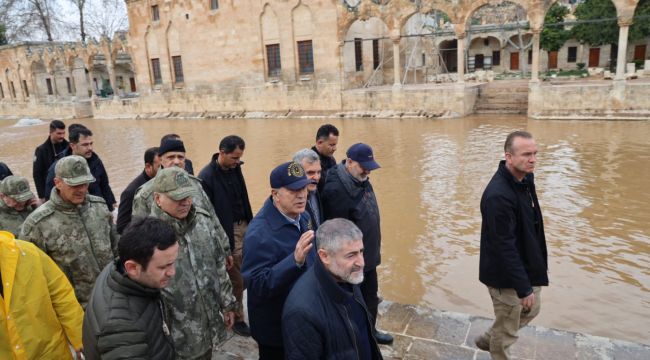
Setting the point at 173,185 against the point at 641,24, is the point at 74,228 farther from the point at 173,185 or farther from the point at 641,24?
the point at 641,24

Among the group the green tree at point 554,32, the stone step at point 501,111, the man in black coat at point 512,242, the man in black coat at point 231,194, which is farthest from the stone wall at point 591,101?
the green tree at point 554,32

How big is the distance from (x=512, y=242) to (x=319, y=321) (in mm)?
1606

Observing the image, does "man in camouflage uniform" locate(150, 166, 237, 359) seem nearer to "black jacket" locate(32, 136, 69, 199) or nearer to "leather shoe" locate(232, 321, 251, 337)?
"leather shoe" locate(232, 321, 251, 337)

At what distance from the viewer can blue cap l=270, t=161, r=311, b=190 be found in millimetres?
2500

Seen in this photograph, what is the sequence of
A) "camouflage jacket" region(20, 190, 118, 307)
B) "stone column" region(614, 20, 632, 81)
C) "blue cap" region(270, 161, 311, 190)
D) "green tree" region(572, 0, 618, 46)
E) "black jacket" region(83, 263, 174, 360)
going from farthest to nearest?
"green tree" region(572, 0, 618, 46) → "stone column" region(614, 20, 632, 81) → "camouflage jacket" region(20, 190, 118, 307) → "blue cap" region(270, 161, 311, 190) → "black jacket" region(83, 263, 174, 360)

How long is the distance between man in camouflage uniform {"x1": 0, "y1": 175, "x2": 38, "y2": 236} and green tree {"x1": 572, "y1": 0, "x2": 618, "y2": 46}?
29.6m

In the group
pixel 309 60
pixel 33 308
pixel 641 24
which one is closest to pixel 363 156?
pixel 33 308

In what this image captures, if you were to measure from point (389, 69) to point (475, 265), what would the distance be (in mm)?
20722

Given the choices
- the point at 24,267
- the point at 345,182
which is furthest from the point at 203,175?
the point at 24,267

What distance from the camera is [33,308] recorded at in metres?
2.13

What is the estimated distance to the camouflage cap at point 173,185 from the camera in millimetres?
2504

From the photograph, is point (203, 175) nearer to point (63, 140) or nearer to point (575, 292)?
point (63, 140)

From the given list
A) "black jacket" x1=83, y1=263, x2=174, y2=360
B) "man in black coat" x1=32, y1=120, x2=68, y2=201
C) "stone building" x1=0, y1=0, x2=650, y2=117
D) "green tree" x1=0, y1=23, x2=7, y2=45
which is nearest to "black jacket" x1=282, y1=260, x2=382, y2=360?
"black jacket" x1=83, y1=263, x2=174, y2=360

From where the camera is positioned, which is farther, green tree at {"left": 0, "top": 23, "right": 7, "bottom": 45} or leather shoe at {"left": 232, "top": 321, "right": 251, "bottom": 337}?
green tree at {"left": 0, "top": 23, "right": 7, "bottom": 45}
